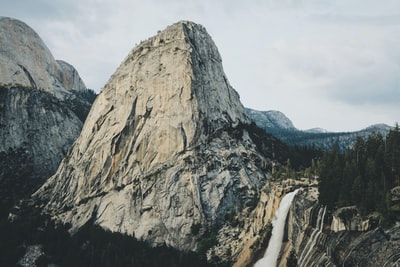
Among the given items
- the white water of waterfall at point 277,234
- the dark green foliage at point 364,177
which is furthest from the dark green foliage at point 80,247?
the dark green foliage at point 364,177

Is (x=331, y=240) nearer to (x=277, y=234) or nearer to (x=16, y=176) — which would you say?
(x=277, y=234)

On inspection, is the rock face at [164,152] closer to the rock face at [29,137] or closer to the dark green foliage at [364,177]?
the rock face at [29,137]

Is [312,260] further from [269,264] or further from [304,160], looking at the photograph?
[304,160]

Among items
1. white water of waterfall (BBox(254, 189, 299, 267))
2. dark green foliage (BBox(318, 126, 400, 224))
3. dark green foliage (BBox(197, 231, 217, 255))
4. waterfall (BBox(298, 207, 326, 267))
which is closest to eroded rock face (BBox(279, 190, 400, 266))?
waterfall (BBox(298, 207, 326, 267))

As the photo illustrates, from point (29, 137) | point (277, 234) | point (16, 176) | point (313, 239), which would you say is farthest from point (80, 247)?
point (313, 239)

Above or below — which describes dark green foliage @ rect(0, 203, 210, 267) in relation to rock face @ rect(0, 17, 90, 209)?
below

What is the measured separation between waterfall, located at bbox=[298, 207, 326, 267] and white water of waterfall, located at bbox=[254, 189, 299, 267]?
1025cm

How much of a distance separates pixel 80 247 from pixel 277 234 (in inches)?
2022

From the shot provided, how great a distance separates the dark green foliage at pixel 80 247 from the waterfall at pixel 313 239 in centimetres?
2809

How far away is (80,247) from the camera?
11125 centimetres

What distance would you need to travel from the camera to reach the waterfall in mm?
68812

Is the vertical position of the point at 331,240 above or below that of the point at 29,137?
below

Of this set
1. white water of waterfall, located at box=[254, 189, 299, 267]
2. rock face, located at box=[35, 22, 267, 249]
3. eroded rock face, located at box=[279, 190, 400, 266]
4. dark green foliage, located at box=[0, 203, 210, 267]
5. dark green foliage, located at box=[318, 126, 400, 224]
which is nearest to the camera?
eroded rock face, located at box=[279, 190, 400, 266]

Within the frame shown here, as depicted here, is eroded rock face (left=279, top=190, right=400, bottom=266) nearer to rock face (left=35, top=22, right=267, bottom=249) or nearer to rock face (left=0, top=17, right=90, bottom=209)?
rock face (left=35, top=22, right=267, bottom=249)
